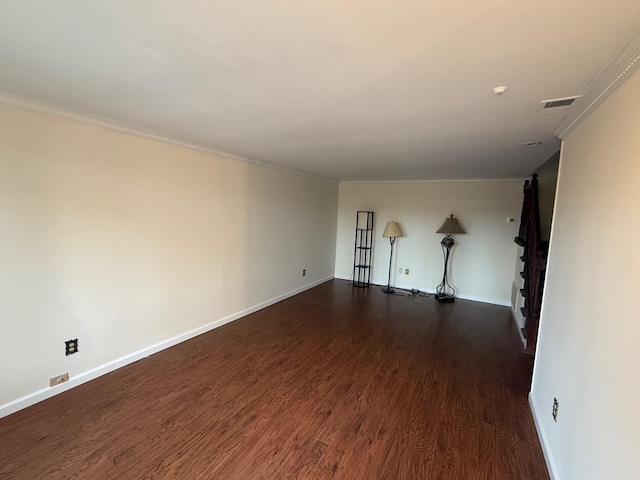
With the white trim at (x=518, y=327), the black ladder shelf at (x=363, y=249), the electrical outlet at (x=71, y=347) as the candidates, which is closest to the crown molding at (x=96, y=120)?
the electrical outlet at (x=71, y=347)

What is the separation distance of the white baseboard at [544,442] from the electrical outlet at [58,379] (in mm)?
3464

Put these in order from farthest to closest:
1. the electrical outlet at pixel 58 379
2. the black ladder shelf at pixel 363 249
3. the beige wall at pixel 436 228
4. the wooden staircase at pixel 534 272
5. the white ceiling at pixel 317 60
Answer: the black ladder shelf at pixel 363 249, the beige wall at pixel 436 228, the wooden staircase at pixel 534 272, the electrical outlet at pixel 58 379, the white ceiling at pixel 317 60

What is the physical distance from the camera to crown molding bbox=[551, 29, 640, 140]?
1187mm

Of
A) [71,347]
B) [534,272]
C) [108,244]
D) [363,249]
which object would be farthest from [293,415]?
[363,249]

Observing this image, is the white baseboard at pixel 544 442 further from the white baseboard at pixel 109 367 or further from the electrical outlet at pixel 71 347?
the electrical outlet at pixel 71 347

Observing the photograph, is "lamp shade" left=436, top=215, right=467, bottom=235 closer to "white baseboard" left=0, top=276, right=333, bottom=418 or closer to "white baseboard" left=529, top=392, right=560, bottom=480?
"white baseboard" left=529, top=392, right=560, bottom=480

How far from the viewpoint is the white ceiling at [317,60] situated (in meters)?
1.03

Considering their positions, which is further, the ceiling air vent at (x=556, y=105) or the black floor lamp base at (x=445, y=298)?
the black floor lamp base at (x=445, y=298)

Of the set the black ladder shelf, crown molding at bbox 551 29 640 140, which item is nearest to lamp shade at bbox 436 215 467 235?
the black ladder shelf

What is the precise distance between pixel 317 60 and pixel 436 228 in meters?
4.98

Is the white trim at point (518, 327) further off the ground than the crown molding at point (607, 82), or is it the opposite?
the crown molding at point (607, 82)

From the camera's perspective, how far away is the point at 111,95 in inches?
74.9

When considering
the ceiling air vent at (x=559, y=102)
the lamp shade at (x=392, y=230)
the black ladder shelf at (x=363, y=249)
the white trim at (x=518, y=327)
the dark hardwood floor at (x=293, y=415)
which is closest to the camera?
the ceiling air vent at (x=559, y=102)

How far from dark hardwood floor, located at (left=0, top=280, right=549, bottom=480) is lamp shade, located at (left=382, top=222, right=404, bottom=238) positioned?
2.43m
